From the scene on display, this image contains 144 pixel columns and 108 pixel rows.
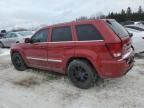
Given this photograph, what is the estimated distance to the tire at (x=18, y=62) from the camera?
8562mm

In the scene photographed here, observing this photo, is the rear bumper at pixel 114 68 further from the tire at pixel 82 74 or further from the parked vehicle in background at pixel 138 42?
the parked vehicle in background at pixel 138 42

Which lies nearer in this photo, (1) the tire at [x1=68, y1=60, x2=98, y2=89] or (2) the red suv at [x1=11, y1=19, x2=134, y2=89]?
(2) the red suv at [x1=11, y1=19, x2=134, y2=89]

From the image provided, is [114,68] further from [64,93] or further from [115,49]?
[64,93]

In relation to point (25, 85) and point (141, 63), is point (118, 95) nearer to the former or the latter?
point (25, 85)

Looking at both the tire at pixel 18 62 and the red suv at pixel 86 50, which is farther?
the tire at pixel 18 62

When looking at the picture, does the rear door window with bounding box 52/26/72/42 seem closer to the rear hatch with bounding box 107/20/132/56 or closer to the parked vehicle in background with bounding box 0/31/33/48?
the rear hatch with bounding box 107/20/132/56

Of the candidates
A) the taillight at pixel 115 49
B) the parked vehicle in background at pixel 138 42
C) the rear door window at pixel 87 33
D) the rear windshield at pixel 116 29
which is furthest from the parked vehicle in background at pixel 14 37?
the taillight at pixel 115 49

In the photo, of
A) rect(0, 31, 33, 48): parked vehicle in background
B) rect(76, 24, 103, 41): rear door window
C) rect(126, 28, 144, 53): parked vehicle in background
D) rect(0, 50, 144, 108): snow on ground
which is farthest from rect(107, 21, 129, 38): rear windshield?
rect(0, 31, 33, 48): parked vehicle in background

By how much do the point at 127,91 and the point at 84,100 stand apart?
119cm

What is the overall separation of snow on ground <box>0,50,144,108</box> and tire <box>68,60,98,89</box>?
0.17 m

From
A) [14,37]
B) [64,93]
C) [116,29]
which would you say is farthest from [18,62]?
[14,37]

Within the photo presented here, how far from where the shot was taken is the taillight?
5.32m

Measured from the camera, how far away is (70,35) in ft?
20.7

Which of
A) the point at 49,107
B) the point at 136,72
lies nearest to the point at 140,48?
the point at 136,72
